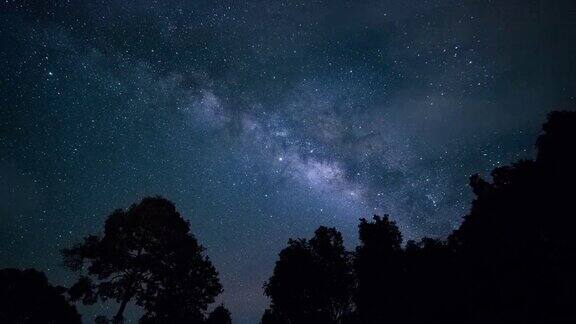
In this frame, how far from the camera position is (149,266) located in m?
21.9

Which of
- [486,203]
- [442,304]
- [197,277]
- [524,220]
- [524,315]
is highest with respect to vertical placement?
[486,203]

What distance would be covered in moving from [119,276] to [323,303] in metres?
18.1

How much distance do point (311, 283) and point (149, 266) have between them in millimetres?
15477

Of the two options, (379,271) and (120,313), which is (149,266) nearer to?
(120,313)

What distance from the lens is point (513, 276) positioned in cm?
1791

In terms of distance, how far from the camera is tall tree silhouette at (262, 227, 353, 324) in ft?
99.2

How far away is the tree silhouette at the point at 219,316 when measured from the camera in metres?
24.8

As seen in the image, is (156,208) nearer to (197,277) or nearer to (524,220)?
(197,277)

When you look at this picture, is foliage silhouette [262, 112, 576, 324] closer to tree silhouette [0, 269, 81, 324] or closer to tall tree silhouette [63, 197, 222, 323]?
tall tree silhouette [63, 197, 222, 323]

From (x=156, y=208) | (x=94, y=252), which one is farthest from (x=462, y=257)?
(x=94, y=252)

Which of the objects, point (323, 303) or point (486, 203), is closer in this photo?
point (486, 203)

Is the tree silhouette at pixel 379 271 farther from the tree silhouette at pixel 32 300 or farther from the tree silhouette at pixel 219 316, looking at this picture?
the tree silhouette at pixel 32 300

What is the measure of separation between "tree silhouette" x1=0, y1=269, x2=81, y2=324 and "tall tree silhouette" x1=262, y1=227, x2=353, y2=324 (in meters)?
Result: 18.2

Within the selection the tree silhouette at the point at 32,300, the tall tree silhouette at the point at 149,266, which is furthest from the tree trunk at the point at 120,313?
the tree silhouette at the point at 32,300
